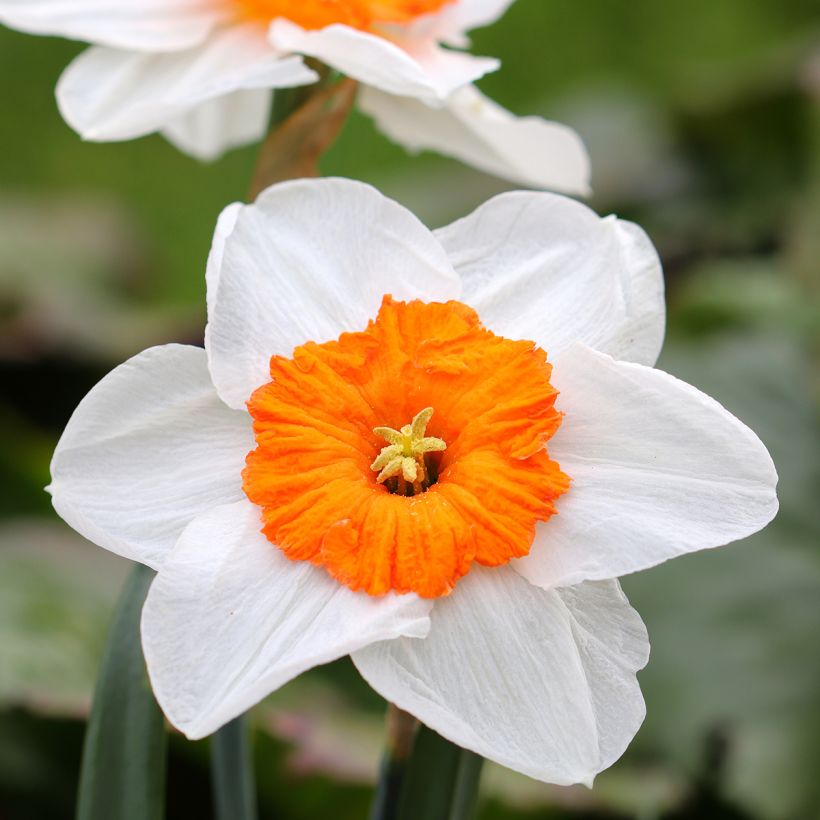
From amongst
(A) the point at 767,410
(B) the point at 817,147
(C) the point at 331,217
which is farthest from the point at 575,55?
(C) the point at 331,217

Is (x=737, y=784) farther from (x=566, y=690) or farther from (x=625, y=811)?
(x=566, y=690)

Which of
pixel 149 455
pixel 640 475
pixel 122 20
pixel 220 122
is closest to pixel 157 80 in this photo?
pixel 122 20

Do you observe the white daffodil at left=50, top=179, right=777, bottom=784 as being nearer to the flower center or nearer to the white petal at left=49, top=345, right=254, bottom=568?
the white petal at left=49, top=345, right=254, bottom=568

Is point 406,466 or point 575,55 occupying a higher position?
point 406,466

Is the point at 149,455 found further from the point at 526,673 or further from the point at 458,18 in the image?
the point at 458,18

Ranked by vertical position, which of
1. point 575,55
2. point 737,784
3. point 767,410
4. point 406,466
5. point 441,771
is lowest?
point 575,55
